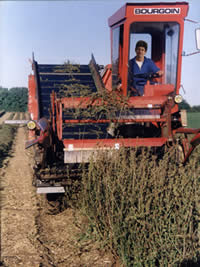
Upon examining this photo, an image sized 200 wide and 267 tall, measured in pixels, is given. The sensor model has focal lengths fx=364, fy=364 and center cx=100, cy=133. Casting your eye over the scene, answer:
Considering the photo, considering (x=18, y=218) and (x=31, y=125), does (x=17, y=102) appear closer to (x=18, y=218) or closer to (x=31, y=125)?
(x=31, y=125)

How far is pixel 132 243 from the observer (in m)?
3.46

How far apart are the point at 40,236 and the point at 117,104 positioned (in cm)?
216

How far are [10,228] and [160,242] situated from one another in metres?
2.16

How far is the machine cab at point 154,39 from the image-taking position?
19.5 feet

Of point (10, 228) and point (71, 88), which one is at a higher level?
point (71, 88)

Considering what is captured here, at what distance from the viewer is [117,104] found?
5324 millimetres

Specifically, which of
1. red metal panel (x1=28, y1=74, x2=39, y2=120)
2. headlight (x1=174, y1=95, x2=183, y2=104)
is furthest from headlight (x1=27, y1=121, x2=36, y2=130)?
headlight (x1=174, y1=95, x2=183, y2=104)

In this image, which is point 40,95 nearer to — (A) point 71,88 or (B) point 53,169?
(A) point 71,88

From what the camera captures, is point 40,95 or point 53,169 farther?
point 40,95

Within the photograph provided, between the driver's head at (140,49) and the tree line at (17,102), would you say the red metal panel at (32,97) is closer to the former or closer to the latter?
the driver's head at (140,49)

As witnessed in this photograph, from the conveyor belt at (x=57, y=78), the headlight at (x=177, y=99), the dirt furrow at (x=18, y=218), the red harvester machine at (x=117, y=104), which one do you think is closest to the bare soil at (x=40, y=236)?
the dirt furrow at (x=18, y=218)

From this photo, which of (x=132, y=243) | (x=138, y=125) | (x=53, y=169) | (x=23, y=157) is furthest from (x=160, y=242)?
(x=23, y=157)

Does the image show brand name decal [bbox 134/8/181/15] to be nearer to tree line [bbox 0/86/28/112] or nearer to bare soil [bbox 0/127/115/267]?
bare soil [bbox 0/127/115/267]

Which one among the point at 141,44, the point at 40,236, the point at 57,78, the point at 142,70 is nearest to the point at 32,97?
the point at 57,78
